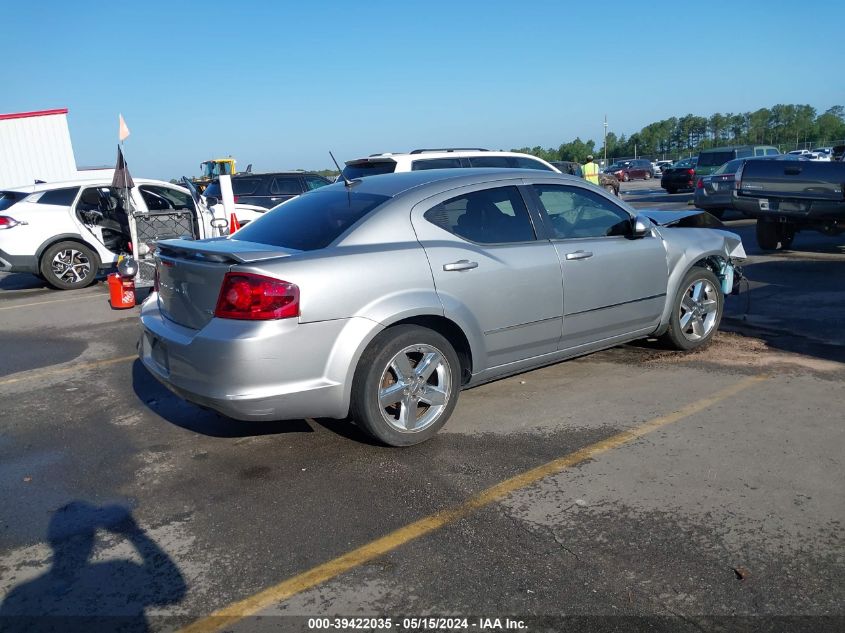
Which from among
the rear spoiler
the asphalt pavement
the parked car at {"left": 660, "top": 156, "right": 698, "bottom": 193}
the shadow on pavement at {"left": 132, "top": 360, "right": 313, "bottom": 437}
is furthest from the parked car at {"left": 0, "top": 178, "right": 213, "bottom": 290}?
the parked car at {"left": 660, "top": 156, "right": 698, "bottom": 193}

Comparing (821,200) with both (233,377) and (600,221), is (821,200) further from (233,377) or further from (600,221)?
(233,377)

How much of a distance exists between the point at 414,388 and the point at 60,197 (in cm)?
940

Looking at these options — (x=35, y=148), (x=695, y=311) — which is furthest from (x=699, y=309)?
(x=35, y=148)

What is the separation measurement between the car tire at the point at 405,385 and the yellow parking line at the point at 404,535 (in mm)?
733

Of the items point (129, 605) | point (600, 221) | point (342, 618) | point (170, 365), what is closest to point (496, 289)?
point (600, 221)

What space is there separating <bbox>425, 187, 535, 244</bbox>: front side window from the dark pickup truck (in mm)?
7023

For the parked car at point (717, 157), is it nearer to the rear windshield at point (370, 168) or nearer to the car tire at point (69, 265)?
the rear windshield at point (370, 168)

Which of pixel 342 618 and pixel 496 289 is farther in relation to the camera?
pixel 496 289

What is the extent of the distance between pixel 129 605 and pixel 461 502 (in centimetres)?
160

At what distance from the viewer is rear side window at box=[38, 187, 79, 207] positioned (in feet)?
37.3

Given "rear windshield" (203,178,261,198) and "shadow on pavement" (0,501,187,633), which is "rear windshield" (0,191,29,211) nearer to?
"rear windshield" (203,178,261,198)

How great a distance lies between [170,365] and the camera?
4273 mm

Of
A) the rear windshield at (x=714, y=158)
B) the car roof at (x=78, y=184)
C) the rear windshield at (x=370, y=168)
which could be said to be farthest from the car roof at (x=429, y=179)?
the rear windshield at (x=714, y=158)

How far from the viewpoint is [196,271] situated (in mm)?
4152
